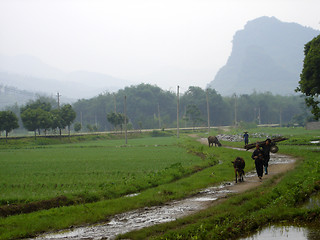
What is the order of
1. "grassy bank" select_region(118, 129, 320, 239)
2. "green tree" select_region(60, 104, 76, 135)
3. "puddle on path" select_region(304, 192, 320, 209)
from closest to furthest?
"grassy bank" select_region(118, 129, 320, 239) → "puddle on path" select_region(304, 192, 320, 209) → "green tree" select_region(60, 104, 76, 135)

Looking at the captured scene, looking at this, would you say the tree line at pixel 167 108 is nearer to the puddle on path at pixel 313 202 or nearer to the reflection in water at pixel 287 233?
the puddle on path at pixel 313 202

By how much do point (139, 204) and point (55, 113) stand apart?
71.5m

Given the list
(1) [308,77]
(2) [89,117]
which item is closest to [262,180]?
(1) [308,77]

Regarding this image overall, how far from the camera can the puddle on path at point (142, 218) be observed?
11250 mm

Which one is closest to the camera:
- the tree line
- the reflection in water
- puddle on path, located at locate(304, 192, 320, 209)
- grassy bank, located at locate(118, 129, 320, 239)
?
the reflection in water

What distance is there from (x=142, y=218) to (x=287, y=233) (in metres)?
5.17

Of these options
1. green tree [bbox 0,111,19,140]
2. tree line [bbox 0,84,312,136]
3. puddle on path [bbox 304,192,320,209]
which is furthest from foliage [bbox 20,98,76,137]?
puddle on path [bbox 304,192,320,209]

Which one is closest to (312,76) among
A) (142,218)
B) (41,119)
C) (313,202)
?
(313,202)

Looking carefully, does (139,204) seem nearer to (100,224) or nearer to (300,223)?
(100,224)

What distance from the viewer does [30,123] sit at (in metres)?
74.6

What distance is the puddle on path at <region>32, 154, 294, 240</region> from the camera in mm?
11250

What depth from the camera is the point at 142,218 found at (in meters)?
12.8

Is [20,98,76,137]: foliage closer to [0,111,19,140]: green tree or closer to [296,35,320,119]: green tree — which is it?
[0,111,19,140]: green tree

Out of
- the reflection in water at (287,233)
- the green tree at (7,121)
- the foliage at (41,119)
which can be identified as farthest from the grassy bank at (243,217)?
the foliage at (41,119)
